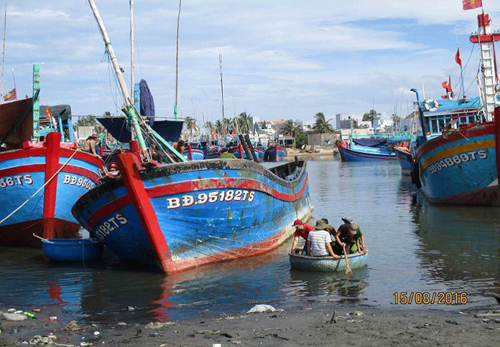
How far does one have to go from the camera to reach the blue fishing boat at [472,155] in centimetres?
2362

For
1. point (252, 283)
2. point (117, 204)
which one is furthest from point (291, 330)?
point (117, 204)

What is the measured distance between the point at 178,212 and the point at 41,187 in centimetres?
508

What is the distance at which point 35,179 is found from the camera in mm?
17656

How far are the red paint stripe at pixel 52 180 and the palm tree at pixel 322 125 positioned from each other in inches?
4760

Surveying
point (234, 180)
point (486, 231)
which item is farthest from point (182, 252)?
point (486, 231)

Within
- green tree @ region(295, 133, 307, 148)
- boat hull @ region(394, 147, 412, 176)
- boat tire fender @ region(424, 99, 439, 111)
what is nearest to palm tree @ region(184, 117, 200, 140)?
boat tire fender @ region(424, 99, 439, 111)

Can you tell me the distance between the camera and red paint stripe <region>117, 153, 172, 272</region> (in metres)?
13.6

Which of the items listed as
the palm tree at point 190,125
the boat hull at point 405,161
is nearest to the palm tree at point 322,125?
the palm tree at point 190,125

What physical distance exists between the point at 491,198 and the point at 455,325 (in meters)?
17.1

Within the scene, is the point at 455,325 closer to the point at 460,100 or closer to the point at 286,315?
the point at 286,315

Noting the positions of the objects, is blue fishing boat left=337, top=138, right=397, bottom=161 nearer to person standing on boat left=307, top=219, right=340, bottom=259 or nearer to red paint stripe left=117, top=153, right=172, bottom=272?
person standing on boat left=307, top=219, right=340, bottom=259

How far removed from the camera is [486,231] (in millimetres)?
20453

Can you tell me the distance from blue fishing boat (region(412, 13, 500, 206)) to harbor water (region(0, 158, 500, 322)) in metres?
4.73
